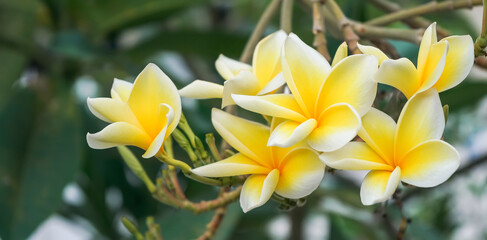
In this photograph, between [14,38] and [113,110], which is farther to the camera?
[14,38]

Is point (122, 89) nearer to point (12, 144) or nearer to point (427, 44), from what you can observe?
Answer: point (427, 44)

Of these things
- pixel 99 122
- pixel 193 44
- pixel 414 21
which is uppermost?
pixel 414 21

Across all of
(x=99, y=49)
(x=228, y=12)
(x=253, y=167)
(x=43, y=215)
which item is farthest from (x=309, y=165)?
(x=228, y=12)

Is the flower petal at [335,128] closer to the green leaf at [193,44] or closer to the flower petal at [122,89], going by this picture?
the flower petal at [122,89]

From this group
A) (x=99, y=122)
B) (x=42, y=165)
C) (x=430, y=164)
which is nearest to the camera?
(x=430, y=164)

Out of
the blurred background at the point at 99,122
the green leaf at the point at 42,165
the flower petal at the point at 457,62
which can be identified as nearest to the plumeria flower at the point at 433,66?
the flower petal at the point at 457,62

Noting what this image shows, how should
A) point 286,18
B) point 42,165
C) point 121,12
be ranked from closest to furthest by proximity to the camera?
point 286,18
point 42,165
point 121,12

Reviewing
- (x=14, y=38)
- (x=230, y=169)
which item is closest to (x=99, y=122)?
(x=14, y=38)

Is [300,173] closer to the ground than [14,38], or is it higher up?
higher up
